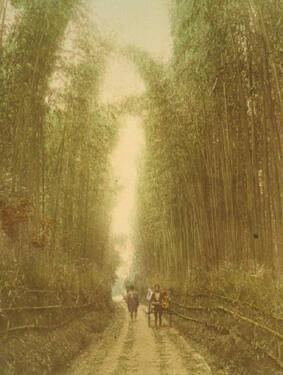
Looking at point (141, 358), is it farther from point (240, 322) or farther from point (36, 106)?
point (36, 106)

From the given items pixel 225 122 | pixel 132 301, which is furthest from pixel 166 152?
pixel 132 301

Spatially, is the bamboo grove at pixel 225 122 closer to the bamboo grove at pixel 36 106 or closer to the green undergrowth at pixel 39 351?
the bamboo grove at pixel 36 106

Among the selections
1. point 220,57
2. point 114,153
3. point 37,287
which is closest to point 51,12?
point 220,57

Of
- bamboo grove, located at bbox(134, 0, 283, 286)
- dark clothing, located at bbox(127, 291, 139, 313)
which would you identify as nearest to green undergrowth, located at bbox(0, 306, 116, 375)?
bamboo grove, located at bbox(134, 0, 283, 286)

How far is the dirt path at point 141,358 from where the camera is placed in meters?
7.41

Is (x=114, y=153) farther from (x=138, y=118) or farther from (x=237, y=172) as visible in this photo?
(x=237, y=172)

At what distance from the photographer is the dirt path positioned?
7.41 metres

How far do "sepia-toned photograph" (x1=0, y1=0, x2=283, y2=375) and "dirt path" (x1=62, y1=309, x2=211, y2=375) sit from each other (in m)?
0.03

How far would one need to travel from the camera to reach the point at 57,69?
29.1 ft

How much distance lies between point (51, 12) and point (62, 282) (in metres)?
5.49

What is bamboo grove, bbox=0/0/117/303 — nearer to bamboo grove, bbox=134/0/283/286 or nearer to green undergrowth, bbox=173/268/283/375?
bamboo grove, bbox=134/0/283/286

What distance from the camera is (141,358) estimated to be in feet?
28.1

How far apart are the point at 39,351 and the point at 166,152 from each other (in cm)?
484

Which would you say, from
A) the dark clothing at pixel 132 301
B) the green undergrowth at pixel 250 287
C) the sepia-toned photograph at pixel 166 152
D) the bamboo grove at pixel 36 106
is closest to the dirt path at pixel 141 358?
the sepia-toned photograph at pixel 166 152
